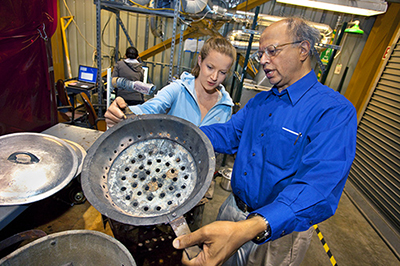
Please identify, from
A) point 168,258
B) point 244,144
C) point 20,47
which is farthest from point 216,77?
point 168,258

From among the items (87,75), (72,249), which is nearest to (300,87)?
(72,249)

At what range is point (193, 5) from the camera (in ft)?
11.3

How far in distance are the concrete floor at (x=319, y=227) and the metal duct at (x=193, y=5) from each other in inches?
127

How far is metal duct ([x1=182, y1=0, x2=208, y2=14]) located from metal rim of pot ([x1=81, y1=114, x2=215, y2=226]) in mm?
3185

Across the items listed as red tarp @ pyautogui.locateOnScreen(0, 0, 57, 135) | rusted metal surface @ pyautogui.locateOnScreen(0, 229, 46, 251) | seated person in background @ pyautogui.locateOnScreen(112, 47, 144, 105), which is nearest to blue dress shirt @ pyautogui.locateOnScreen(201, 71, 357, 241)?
rusted metal surface @ pyautogui.locateOnScreen(0, 229, 46, 251)

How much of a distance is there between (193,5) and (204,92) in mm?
2339

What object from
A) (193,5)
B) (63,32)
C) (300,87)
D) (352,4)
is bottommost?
(300,87)

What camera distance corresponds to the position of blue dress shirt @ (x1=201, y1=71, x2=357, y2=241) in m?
0.84

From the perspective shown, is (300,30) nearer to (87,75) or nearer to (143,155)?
(143,155)

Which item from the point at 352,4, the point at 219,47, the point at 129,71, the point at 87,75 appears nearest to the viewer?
the point at 219,47

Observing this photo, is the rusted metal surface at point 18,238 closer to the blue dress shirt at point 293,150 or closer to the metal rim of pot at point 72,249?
the metal rim of pot at point 72,249

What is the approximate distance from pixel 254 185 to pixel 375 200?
170 inches

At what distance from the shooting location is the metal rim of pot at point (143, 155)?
2.63 ft

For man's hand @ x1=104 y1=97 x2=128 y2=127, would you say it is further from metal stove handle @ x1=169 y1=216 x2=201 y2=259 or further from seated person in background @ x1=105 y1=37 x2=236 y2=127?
metal stove handle @ x1=169 y1=216 x2=201 y2=259
